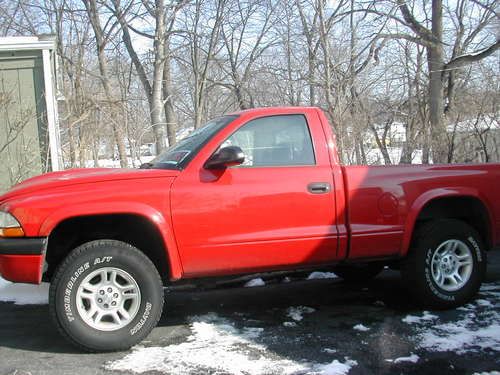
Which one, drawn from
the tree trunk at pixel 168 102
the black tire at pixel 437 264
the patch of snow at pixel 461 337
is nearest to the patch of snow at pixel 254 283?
the black tire at pixel 437 264

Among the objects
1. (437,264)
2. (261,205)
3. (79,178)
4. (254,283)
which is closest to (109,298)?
(79,178)

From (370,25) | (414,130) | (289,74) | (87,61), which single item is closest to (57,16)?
(87,61)

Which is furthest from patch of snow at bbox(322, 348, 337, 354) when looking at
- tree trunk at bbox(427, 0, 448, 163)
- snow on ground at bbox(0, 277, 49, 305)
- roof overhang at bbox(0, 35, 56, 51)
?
tree trunk at bbox(427, 0, 448, 163)

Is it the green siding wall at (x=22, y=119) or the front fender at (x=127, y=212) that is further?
the green siding wall at (x=22, y=119)

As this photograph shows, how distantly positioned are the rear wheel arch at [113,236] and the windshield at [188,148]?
0.59 meters

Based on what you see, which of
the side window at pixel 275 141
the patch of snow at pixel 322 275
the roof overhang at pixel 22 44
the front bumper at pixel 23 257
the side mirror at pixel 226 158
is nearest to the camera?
the front bumper at pixel 23 257

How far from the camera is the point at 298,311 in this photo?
5.06 meters

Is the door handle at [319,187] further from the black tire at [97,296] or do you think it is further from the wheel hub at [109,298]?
the wheel hub at [109,298]

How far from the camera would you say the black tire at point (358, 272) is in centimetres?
600

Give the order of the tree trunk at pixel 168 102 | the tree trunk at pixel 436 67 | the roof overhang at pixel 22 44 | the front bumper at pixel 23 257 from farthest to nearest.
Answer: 1. the tree trunk at pixel 168 102
2. the tree trunk at pixel 436 67
3. the roof overhang at pixel 22 44
4. the front bumper at pixel 23 257

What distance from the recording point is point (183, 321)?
483cm

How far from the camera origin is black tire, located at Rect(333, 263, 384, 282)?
236 inches

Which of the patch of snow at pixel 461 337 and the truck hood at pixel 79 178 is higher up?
the truck hood at pixel 79 178

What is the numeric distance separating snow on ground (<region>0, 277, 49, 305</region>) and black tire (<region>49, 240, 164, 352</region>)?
1.89 meters
